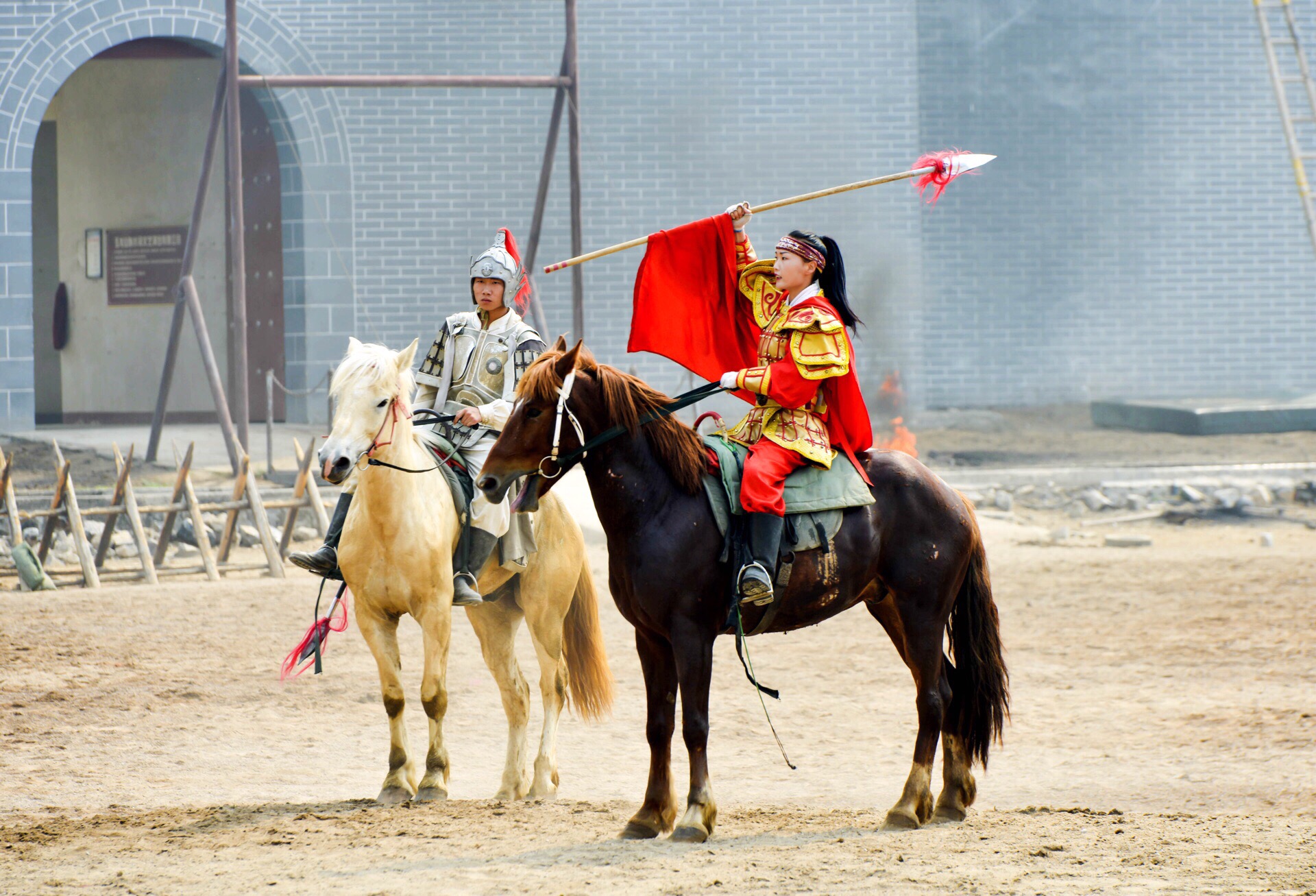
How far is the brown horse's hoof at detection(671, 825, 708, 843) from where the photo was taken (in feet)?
14.4

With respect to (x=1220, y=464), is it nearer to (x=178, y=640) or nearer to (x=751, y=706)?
(x=751, y=706)

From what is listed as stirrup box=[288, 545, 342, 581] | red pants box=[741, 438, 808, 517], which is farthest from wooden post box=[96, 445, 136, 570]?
red pants box=[741, 438, 808, 517]

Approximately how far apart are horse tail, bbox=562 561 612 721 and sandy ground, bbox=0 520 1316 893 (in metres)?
0.35

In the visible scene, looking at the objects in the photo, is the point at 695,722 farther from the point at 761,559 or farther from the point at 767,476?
the point at 767,476

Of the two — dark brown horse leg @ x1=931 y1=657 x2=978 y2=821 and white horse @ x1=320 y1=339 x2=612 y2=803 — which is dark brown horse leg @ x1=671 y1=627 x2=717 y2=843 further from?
white horse @ x1=320 y1=339 x2=612 y2=803

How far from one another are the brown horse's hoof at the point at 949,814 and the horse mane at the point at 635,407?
59.7 inches

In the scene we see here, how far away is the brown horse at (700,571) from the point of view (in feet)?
14.5

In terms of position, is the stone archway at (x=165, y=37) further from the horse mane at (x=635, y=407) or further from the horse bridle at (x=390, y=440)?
the horse mane at (x=635, y=407)

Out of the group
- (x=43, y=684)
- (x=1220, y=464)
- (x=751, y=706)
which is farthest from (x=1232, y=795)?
(x=1220, y=464)

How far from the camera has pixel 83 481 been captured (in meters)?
12.3

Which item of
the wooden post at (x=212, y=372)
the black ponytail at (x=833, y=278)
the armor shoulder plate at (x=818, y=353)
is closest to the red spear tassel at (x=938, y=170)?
the black ponytail at (x=833, y=278)

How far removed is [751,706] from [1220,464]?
9.05 metres

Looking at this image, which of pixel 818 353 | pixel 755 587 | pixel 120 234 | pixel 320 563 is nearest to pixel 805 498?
pixel 755 587

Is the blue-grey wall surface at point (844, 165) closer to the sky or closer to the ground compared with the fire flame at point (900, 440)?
closer to the sky
